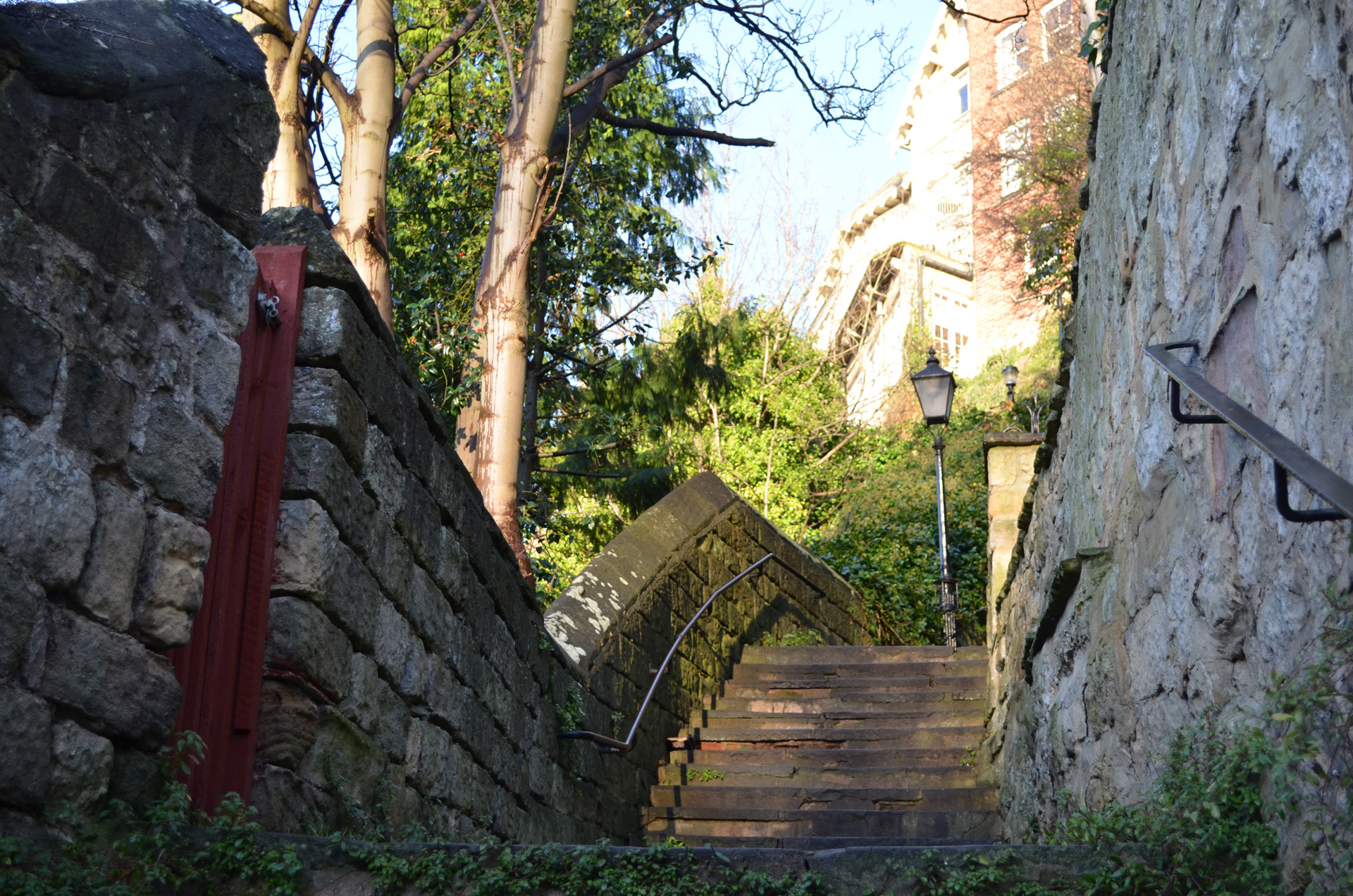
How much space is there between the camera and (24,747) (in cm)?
187

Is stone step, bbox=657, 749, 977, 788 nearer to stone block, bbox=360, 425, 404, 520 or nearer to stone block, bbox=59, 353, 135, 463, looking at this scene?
stone block, bbox=360, 425, 404, 520

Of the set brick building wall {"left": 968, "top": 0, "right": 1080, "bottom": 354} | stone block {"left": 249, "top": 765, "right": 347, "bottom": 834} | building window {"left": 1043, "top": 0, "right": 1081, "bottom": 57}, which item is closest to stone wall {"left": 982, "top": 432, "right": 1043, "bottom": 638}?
stone block {"left": 249, "top": 765, "right": 347, "bottom": 834}

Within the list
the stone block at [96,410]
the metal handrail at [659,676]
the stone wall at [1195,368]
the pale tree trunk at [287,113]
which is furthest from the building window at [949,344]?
the stone block at [96,410]

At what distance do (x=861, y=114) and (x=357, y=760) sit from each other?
22.4ft

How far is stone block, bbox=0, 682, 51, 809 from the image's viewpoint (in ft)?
6.03

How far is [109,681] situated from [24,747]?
0.23 metres

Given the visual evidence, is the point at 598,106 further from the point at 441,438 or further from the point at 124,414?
the point at 124,414

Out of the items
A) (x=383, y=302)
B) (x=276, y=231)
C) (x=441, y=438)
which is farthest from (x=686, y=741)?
(x=276, y=231)

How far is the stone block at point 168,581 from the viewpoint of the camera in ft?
7.27

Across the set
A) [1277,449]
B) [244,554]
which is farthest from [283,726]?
[1277,449]

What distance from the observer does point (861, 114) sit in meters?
8.72

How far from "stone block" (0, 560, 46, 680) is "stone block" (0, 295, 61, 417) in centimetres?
27

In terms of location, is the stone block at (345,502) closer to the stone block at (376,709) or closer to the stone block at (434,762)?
the stone block at (376,709)

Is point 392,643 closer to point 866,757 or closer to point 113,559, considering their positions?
point 113,559
